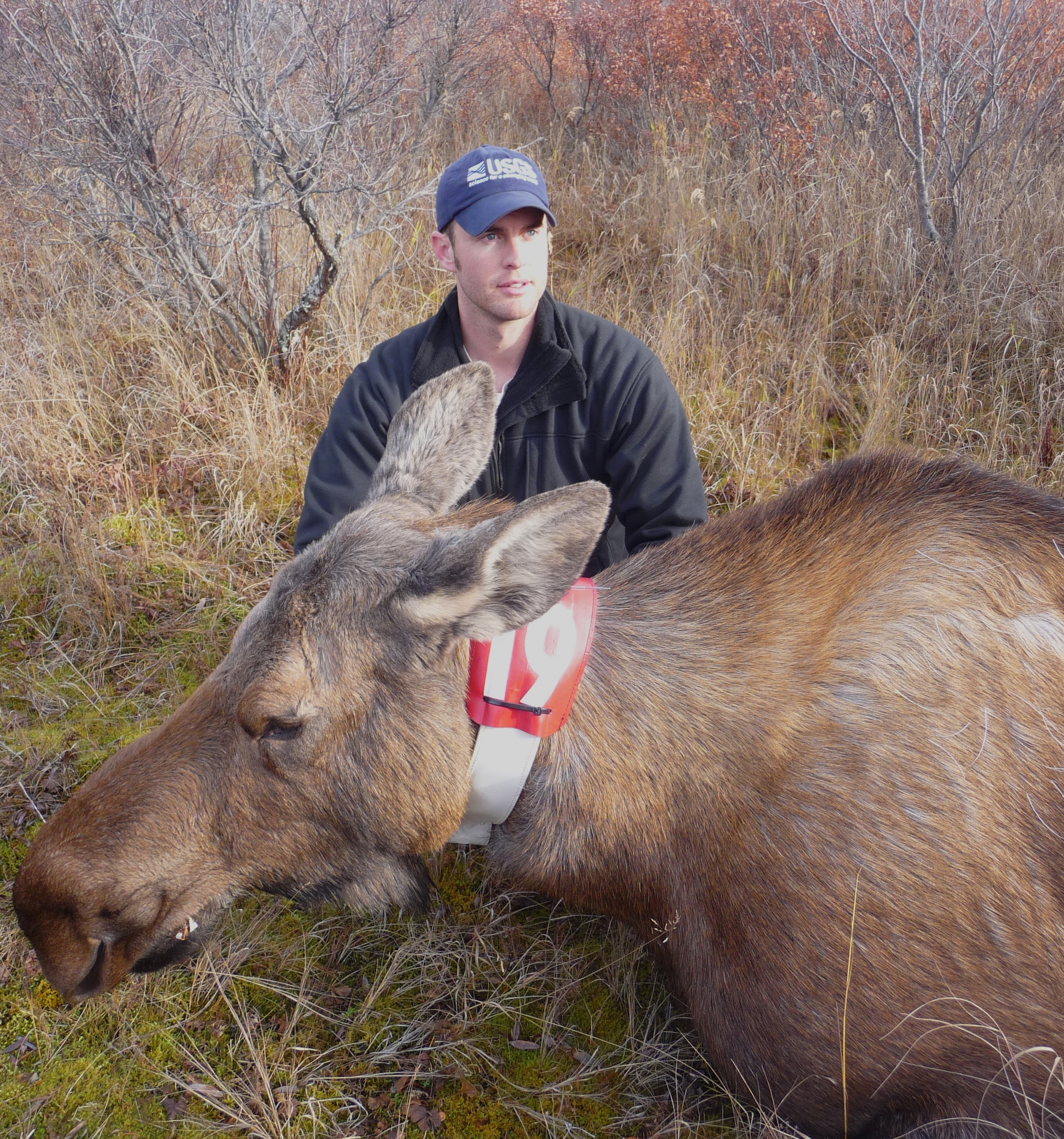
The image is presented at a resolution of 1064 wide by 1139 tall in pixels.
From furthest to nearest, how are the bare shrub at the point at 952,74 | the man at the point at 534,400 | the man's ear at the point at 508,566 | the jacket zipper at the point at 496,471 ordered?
the bare shrub at the point at 952,74, the jacket zipper at the point at 496,471, the man at the point at 534,400, the man's ear at the point at 508,566

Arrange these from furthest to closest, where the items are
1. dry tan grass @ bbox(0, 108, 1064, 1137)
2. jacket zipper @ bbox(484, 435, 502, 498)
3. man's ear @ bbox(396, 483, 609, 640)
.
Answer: jacket zipper @ bbox(484, 435, 502, 498) < dry tan grass @ bbox(0, 108, 1064, 1137) < man's ear @ bbox(396, 483, 609, 640)

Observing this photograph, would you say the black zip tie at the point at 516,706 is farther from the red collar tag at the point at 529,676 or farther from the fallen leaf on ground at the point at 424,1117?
the fallen leaf on ground at the point at 424,1117

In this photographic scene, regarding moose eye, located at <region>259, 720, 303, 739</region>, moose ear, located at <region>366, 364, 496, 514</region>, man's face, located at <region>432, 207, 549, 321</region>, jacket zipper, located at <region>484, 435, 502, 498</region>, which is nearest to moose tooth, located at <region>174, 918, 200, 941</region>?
moose eye, located at <region>259, 720, 303, 739</region>

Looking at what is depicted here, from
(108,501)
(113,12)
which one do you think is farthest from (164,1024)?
(113,12)

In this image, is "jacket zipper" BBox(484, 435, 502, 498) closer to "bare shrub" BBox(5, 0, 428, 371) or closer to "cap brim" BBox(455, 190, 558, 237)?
"cap brim" BBox(455, 190, 558, 237)

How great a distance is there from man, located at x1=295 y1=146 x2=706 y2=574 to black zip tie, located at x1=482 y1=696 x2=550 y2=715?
6.13 ft

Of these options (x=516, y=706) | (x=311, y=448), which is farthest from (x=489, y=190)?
(x=516, y=706)

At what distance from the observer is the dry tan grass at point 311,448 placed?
9.19 ft

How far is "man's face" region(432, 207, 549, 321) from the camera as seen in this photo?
393cm

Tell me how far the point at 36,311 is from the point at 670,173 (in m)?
4.52

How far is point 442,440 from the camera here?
114 inches

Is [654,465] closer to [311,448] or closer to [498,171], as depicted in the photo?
[498,171]

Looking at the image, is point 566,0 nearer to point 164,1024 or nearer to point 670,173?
point 670,173

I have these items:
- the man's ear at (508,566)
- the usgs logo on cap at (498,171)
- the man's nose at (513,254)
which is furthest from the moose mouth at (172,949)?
the usgs logo on cap at (498,171)
